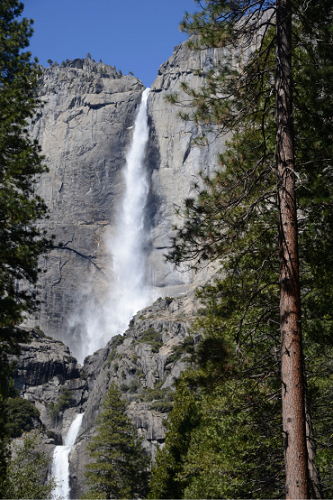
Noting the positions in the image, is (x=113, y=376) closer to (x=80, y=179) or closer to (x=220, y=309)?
(x=80, y=179)

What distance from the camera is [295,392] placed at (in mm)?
5488

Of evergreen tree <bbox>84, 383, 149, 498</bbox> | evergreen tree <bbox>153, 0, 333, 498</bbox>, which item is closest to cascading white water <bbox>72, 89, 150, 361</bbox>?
evergreen tree <bbox>84, 383, 149, 498</bbox>

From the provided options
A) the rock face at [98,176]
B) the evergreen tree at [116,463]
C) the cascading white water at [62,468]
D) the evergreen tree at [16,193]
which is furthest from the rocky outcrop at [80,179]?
the evergreen tree at [16,193]

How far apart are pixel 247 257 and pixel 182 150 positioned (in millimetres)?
100459

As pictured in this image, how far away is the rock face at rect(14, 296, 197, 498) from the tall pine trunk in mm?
Answer: 48446

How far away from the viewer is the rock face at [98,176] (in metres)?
105

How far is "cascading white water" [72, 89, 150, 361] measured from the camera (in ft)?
347

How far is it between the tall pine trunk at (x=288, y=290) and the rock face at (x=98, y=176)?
89.8 meters

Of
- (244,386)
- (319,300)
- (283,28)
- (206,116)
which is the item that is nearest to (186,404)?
(244,386)

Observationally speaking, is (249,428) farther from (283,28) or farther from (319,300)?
(283,28)

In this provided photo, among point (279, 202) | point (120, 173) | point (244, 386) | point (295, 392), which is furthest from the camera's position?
point (120, 173)

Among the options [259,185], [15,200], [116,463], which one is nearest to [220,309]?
[259,185]

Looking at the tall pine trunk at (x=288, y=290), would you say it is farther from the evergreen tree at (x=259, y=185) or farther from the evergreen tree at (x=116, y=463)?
the evergreen tree at (x=116, y=463)

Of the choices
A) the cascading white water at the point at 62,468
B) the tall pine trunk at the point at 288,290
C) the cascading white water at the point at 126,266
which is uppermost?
the cascading white water at the point at 126,266
